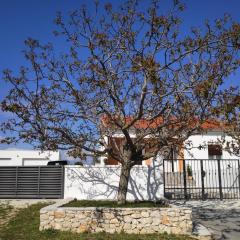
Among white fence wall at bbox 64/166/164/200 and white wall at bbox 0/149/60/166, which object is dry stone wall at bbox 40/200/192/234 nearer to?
white fence wall at bbox 64/166/164/200

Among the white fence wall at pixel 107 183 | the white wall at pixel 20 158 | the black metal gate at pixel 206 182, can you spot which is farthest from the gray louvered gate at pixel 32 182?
the white wall at pixel 20 158

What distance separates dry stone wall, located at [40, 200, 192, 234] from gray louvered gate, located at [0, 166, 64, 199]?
6116 mm

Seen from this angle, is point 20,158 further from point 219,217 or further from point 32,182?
point 219,217

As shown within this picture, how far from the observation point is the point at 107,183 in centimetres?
1753

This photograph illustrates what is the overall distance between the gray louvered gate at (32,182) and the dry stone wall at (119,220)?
612cm

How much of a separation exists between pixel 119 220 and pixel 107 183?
637cm

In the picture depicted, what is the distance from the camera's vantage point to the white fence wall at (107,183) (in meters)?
17.4

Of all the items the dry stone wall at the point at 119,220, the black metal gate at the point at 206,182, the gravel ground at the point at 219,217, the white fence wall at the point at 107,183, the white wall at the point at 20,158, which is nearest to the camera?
the dry stone wall at the point at 119,220

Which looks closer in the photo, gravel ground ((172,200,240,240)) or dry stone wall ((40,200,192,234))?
dry stone wall ((40,200,192,234))

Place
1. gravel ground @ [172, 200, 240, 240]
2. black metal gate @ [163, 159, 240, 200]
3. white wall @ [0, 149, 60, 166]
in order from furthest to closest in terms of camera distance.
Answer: white wall @ [0, 149, 60, 166] < black metal gate @ [163, 159, 240, 200] < gravel ground @ [172, 200, 240, 240]

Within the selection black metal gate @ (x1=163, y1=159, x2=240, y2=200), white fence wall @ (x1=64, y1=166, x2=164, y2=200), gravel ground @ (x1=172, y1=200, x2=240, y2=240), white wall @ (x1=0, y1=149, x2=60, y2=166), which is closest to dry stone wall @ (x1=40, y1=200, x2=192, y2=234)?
gravel ground @ (x1=172, y1=200, x2=240, y2=240)

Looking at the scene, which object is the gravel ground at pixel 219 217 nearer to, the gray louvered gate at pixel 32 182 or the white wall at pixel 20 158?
the gray louvered gate at pixel 32 182

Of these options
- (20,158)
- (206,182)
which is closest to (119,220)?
(206,182)

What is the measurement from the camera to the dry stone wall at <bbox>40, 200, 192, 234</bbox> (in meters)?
11.2
